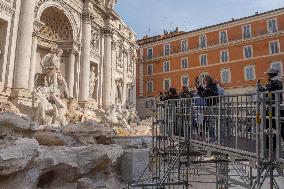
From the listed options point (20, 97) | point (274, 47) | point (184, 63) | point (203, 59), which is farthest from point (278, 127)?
point (184, 63)

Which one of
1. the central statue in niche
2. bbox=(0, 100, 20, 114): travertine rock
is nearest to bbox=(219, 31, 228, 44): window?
the central statue in niche

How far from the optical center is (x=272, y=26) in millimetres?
33656

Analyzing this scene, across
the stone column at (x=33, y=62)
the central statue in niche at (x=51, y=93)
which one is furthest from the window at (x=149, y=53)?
the stone column at (x=33, y=62)

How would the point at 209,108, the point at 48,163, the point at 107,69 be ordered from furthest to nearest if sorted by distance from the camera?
1. the point at 107,69
2. the point at 48,163
3. the point at 209,108

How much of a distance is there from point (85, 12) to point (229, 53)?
65.6 ft

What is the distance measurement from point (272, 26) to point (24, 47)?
92.8 ft

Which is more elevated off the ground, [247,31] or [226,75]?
[247,31]

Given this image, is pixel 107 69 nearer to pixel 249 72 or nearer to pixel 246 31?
pixel 249 72

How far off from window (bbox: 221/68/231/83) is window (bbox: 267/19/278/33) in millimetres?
6723

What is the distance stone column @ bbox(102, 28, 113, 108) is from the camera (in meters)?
27.7

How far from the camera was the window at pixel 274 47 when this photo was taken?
33.4 metres

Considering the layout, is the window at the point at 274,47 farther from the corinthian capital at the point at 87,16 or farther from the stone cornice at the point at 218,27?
the corinthian capital at the point at 87,16

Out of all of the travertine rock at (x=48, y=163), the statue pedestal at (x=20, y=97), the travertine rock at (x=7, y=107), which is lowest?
the travertine rock at (x=48, y=163)

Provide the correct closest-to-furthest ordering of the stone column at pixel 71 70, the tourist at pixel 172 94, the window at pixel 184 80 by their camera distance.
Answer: the tourist at pixel 172 94
the stone column at pixel 71 70
the window at pixel 184 80
